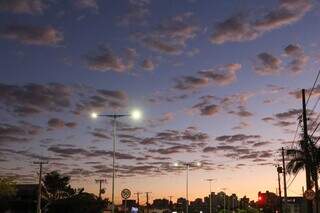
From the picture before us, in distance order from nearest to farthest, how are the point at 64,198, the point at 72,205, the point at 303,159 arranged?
the point at 303,159 < the point at 72,205 < the point at 64,198

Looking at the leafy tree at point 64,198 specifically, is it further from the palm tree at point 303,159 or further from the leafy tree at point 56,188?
the palm tree at point 303,159

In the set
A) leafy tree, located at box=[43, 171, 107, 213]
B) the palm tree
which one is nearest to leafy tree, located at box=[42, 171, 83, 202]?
leafy tree, located at box=[43, 171, 107, 213]

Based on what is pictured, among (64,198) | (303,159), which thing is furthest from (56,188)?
(303,159)

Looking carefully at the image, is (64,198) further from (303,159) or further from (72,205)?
(303,159)

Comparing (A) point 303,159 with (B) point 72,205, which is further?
(B) point 72,205

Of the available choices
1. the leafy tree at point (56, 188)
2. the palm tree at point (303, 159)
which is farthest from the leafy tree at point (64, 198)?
the palm tree at point (303, 159)

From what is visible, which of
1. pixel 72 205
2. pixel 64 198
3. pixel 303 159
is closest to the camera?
pixel 303 159

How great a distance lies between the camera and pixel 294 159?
152 ft

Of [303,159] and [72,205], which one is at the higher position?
[303,159]

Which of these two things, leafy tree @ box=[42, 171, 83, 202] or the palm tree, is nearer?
the palm tree

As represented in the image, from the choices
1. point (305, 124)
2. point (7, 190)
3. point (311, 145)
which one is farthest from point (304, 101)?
point (7, 190)

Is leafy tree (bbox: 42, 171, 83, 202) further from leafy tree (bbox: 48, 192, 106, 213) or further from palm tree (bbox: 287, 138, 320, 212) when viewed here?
palm tree (bbox: 287, 138, 320, 212)

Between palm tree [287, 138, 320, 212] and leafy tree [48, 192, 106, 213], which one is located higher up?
palm tree [287, 138, 320, 212]

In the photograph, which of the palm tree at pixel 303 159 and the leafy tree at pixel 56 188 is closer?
the palm tree at pixel 303 159
